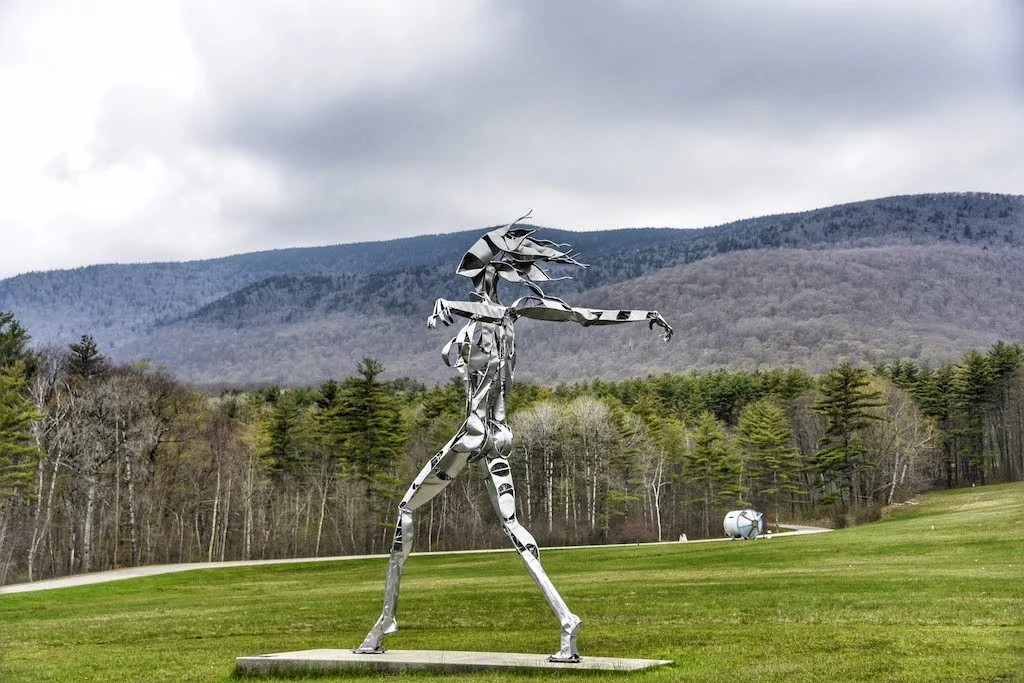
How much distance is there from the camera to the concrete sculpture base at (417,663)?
1388 centimetres

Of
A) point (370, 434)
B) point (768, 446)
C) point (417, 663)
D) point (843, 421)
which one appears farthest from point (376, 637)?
point (768, 446)

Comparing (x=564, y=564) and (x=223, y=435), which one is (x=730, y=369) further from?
(x=564, y=564)

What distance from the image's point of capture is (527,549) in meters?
15.1

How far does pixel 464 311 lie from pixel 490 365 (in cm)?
90

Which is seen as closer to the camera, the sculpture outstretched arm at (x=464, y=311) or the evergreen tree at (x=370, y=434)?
the sculpture outstretched arm at (x=464, y=311)

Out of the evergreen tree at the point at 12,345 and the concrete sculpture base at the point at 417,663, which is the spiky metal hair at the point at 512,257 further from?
the evergreen tree at the point at 12,345

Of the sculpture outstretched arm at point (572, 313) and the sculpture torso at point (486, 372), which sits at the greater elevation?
the sculpture outstretched arm at point (572, 313)

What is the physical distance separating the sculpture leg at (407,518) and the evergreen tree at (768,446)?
226 feet

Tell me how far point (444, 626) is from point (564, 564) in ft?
73.3

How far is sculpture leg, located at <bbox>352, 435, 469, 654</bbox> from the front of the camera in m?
15.5

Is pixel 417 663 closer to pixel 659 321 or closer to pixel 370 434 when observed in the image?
pixel 659 321

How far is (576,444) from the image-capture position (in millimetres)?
76188

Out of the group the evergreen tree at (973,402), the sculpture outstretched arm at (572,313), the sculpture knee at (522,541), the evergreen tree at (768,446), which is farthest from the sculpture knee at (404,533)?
the evergreen tree at (973,402)

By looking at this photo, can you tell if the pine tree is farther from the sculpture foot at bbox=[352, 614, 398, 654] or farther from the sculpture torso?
the sculpture torso
